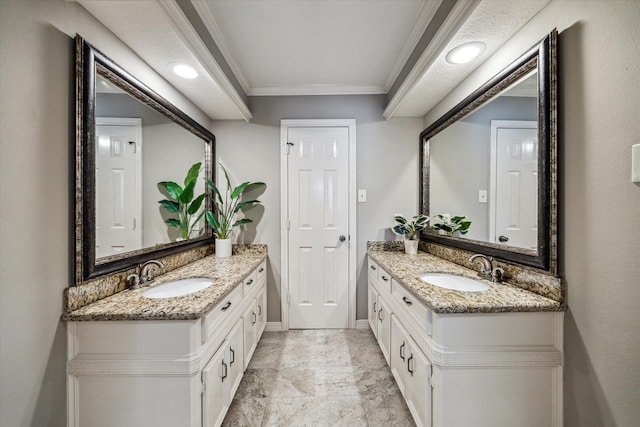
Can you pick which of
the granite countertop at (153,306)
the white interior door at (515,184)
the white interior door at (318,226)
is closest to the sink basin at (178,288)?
the granite countertop at (153,306)

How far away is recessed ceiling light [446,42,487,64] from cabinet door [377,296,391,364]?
172 centimetres

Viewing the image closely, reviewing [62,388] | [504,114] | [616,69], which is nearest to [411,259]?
[504,114]

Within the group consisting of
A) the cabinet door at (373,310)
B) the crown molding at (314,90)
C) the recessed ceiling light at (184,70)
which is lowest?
the cabinet door at (373,310)

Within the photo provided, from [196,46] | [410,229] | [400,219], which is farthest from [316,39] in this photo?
[410,229]

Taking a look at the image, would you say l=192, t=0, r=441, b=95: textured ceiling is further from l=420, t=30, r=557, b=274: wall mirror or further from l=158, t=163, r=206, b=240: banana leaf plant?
l=158, t=163, r=206, b=240: banana leaf plant

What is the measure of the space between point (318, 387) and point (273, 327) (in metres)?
0.98

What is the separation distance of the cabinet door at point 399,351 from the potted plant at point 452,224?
83cm

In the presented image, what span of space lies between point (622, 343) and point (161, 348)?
1.76m

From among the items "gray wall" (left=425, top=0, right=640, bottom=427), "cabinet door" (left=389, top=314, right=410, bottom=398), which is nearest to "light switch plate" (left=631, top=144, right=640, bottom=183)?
"gray wall" (left=425, top=0, right=640, bottom=427)

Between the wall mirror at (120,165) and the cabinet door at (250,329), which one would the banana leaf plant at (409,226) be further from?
the wall mirror at (120,165)

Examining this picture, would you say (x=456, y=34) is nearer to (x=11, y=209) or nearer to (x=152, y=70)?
(x=152, y=70)

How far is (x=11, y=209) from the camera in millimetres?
889

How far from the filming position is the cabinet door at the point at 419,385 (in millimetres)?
1179

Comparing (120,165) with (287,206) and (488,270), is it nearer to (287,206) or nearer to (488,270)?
(287,206)
